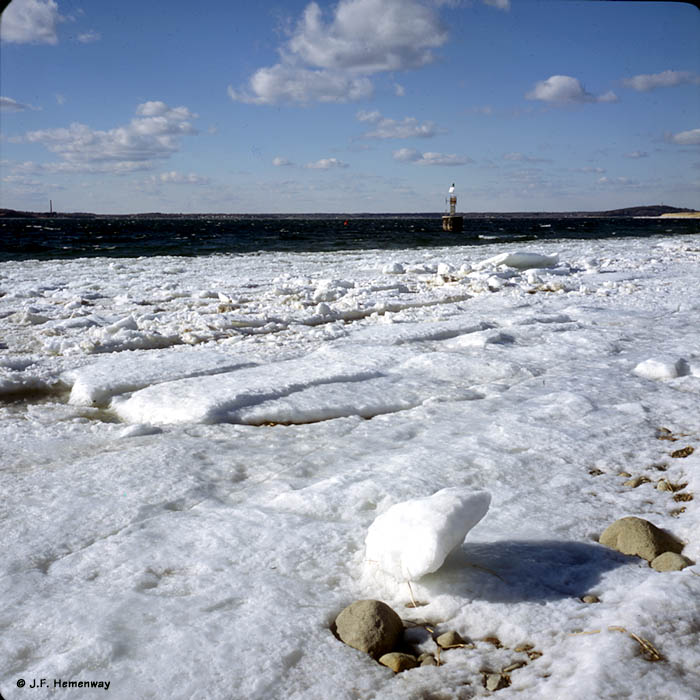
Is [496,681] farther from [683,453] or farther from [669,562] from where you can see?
[683,453]

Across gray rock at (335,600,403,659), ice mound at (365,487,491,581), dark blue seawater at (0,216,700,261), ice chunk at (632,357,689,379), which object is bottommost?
gray rock at (335,600,403,659)

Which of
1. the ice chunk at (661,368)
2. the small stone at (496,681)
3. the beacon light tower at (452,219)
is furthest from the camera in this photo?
the beacon light tower at (452,219)

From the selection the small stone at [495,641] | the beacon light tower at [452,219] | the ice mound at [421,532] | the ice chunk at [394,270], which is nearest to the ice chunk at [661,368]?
the ice mound at [421,532]

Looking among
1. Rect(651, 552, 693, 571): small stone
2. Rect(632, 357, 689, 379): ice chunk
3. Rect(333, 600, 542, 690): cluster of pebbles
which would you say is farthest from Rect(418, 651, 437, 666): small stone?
Rect(632, 357, 689, 379): ice chunk

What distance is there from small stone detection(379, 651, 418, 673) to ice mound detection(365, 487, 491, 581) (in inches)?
9.8

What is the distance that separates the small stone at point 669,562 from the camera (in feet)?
5.72

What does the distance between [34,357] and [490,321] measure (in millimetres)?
4093

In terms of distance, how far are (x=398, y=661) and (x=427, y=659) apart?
7 cm

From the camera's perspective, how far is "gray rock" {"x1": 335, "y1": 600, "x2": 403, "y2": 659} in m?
1.49

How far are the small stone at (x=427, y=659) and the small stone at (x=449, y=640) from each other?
45mm

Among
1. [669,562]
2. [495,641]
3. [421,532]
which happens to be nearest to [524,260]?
[669,562]

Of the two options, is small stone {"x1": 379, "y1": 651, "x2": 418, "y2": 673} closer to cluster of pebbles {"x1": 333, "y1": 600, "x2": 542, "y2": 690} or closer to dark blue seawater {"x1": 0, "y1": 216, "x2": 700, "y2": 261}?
cluster of pebbles {"x1": 333, "y1": 600, "x2": 542, "y2": 690}

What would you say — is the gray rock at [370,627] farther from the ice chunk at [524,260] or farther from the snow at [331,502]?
the ice chunk at [524,260]

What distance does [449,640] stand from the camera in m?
1.51
